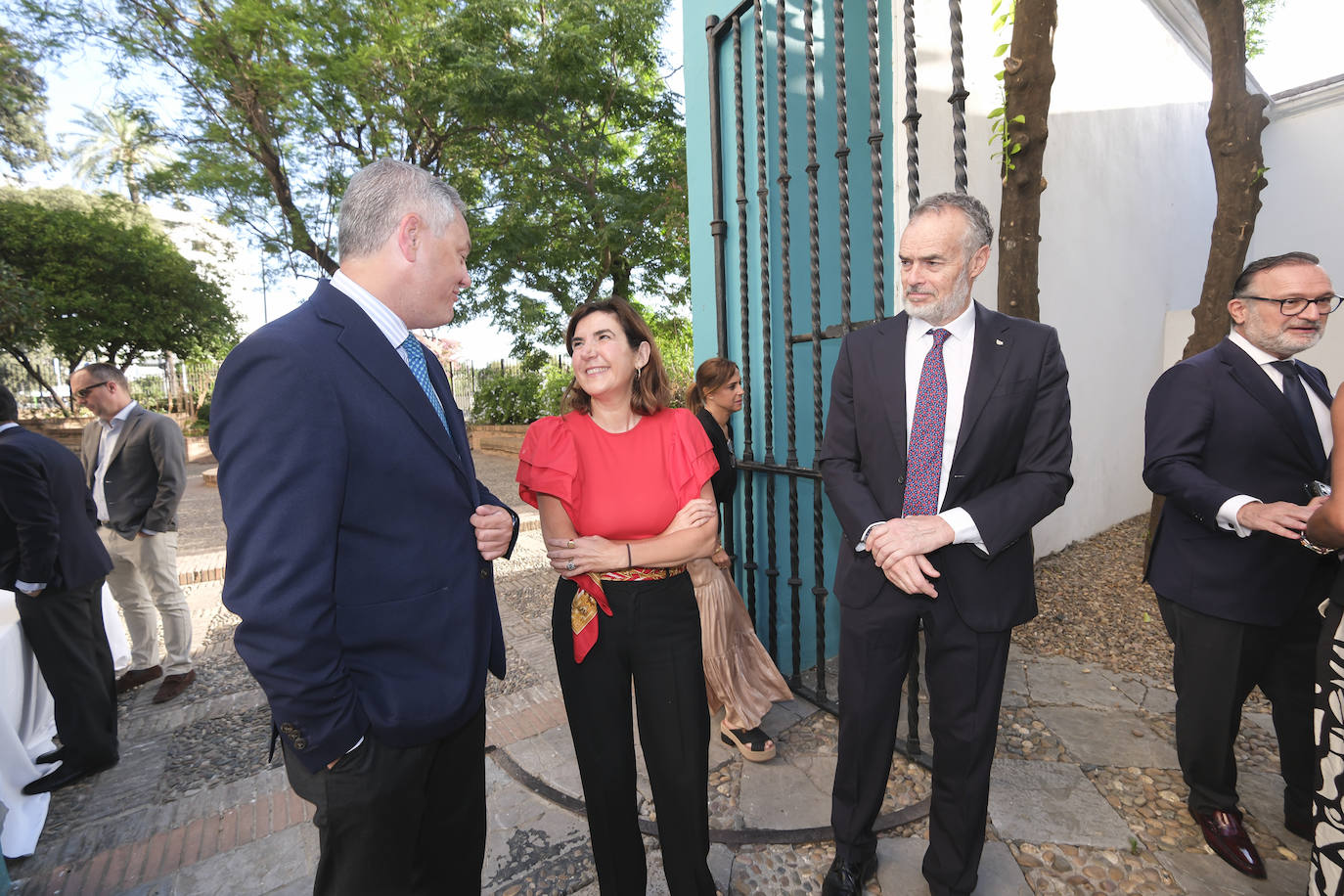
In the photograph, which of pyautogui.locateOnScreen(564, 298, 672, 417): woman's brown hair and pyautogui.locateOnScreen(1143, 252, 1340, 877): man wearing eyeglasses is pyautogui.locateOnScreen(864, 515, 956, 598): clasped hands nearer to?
pyautogui.locateOnScreen(564, 298, 672, 417): woman's brown hair

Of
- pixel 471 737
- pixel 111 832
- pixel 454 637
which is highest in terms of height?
pixel 454 637

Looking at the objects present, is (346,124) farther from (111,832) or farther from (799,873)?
(799,873)

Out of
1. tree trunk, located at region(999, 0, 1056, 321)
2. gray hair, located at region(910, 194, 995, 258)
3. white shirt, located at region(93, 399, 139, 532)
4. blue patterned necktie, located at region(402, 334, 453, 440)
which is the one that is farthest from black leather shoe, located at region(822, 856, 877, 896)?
white shirt, located at region(93, 399, 139, 532)

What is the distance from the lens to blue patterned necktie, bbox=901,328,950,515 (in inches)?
77.4

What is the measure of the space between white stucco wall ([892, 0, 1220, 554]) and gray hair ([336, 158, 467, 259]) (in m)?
3.69

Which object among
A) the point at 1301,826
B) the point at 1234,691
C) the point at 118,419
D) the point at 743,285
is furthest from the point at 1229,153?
the point at 118,419

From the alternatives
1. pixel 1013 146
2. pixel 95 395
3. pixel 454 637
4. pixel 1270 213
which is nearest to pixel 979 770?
pixel 454 637

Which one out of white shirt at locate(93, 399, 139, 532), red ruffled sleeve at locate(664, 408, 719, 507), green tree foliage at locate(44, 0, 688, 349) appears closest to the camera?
red ruffled sleeve at locate(664, 408, 719, 507)

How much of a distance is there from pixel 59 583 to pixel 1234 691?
5.06 meters

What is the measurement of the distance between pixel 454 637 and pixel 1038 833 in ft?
7.63

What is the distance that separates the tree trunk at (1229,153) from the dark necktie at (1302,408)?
2354 mm

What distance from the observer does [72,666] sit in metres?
3.13

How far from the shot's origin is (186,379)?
21375 mm

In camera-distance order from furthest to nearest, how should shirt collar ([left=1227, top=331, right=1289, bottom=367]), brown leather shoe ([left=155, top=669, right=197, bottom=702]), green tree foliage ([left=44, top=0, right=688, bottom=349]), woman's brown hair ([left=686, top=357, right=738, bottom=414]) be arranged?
green tree foliage ([left=44, top=0, right=688, bottom=349]) → brown leather shoe ([left=155, top=669, right=197, bottom=702]) → woman's brown hair ([left=686, top=357, right=738, bottom=414]) → shirt collar ([left=1227, top=331, right=1289, bottom=367])
